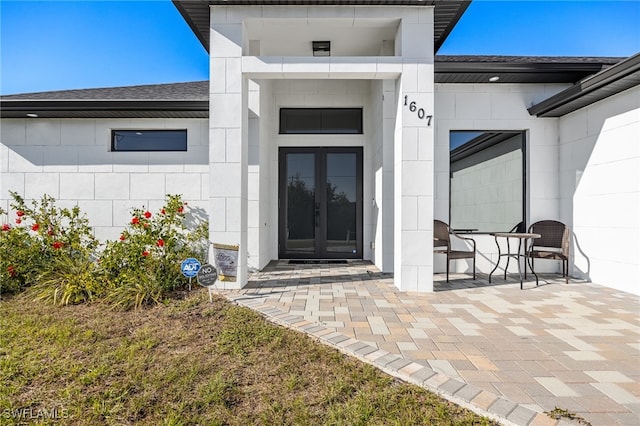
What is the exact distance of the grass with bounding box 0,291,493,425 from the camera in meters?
1.75

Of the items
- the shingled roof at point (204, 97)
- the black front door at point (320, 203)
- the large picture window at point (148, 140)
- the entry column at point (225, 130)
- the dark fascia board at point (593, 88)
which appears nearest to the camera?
the dark fascia board at point (593, 88)

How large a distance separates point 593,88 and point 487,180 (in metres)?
2.03

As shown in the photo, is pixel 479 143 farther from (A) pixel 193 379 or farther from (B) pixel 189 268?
(A) pixel 193 379

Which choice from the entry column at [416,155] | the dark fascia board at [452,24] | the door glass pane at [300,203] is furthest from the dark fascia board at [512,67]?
the door glass pane at [300,203]

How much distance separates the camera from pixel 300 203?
6.71 m

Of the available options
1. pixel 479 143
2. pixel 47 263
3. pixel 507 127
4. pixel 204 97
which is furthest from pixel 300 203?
pixel 47 263

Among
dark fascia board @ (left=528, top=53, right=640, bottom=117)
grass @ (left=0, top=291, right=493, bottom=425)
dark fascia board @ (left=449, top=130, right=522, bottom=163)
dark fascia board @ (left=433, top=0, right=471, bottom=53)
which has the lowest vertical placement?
grass @ (left=0, top=291, right=493, bottom=425)

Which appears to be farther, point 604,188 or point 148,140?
point 148,140

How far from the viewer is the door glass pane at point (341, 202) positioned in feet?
21.9

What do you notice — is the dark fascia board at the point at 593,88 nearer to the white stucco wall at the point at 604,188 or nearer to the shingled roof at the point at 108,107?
the white stucco wall at the point at 604,188

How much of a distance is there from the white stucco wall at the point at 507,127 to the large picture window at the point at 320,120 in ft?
5.96

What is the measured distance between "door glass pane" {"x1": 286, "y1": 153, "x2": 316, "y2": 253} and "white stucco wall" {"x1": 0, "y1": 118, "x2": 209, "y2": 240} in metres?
1.71

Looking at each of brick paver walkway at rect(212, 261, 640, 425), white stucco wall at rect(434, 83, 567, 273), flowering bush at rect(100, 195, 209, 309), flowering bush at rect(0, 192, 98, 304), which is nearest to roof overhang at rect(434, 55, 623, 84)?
white stucco wall at rect(434, 83, 567, 273)

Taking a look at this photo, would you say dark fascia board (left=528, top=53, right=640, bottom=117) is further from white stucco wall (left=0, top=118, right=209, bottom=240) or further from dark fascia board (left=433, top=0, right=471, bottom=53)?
white stucco wall (left=0, top=118, right=209, bottom=240)
